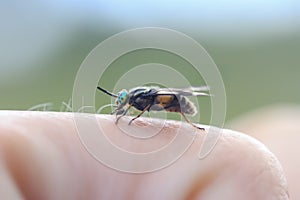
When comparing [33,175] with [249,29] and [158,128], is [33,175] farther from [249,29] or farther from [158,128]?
[249,29]

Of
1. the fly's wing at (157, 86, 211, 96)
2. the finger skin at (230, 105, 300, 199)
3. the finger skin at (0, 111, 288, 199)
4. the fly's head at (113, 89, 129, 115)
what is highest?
the fly's wing at (157, 86, 211, 96)

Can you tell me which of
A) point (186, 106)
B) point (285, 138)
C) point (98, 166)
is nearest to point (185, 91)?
point (186, 106)

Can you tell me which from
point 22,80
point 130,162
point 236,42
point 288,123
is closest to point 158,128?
point 130,162

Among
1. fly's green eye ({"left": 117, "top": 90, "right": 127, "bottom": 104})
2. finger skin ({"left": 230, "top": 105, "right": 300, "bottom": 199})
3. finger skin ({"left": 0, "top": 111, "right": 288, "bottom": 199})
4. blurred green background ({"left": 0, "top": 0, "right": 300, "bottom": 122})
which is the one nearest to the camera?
finger skin ({"left": 0, "top": 111, "right": 288, "bottom": 199})

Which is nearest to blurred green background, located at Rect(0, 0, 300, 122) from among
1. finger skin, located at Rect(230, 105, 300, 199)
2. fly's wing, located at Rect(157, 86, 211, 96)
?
finger skin, located at Rect(230, 105, 300, 199)

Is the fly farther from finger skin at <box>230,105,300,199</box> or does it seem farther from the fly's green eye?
finger skin at <box>230,105,300,199</box>

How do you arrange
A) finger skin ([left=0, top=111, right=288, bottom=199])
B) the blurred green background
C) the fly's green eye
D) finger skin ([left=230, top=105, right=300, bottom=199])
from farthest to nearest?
the blurred green background < finger skin ([left=230, top=105, right=300, bottom=199]) < the fly's green eye < finger skin ([left=0, top=111, right=288, bottom=199])

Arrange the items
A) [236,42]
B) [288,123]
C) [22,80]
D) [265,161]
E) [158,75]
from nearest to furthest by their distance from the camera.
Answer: [265,161]
[158,75]
[288,123]
[22,80]
[236,42]
